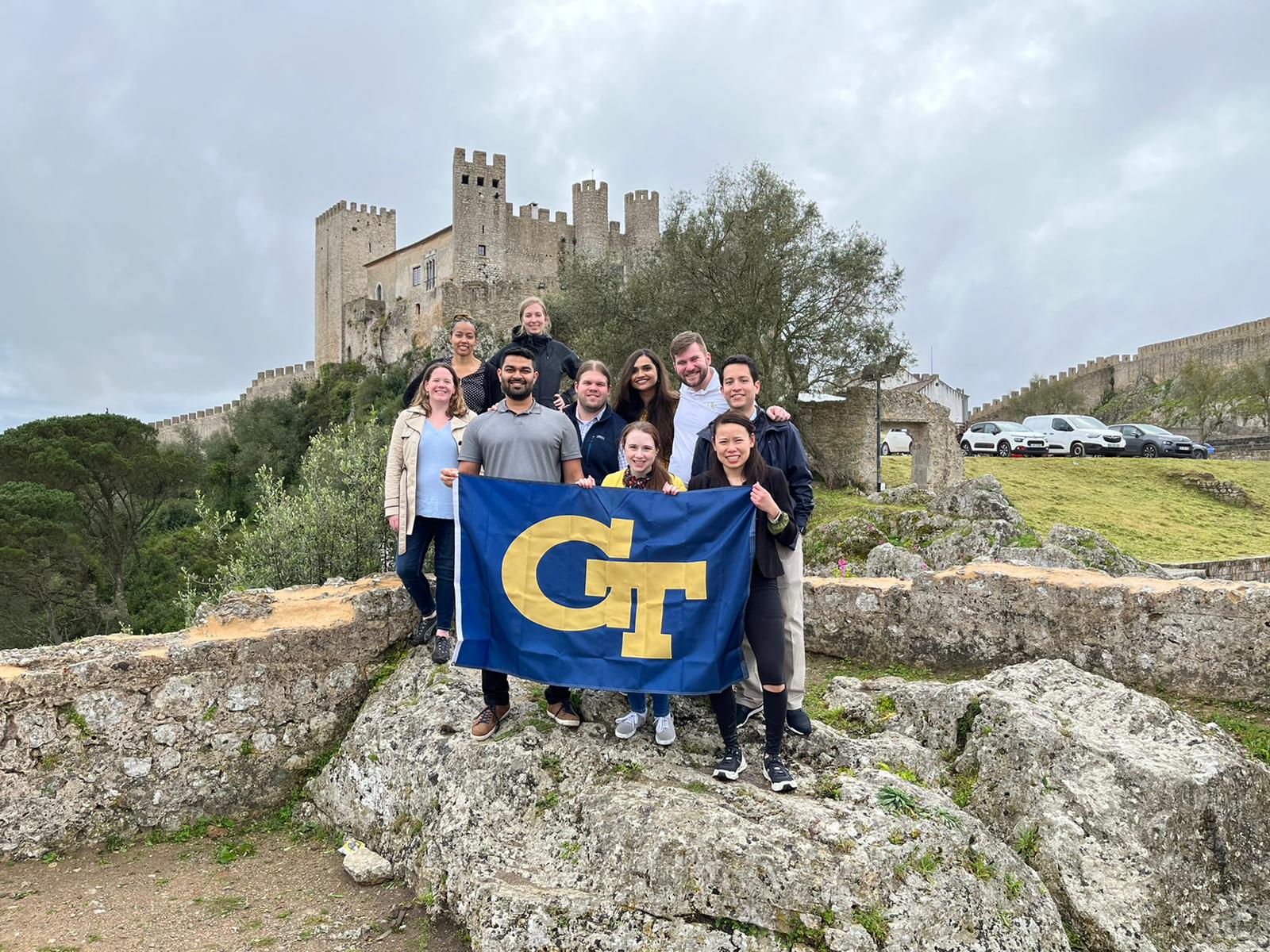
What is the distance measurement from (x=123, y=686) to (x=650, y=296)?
876 inches

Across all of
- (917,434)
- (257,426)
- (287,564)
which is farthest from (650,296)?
(257,426)

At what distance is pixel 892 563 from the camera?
9.83 m

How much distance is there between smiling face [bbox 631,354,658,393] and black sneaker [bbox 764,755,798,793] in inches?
100

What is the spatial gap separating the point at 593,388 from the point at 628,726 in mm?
2212

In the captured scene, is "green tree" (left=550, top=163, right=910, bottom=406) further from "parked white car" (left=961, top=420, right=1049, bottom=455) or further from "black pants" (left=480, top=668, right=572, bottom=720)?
"black pants" (left=480, top=668, right=572, bottom=720)

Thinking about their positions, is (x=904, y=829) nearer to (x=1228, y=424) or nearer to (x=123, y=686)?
(x=123, y=686)

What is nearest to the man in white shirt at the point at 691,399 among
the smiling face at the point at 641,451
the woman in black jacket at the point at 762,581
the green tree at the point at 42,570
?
the smiling face at the point at 641,451

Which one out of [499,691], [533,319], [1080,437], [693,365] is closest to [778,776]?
[499,691]

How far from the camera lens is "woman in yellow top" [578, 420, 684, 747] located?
4.64m

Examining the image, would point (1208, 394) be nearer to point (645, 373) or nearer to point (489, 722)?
point (645, 373)

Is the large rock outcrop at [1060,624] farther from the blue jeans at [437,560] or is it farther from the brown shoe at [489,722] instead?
the brown shoe at [489,722]

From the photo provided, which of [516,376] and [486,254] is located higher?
[486,254]

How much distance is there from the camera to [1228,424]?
43.0 m

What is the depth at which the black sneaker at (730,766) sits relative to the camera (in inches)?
165
